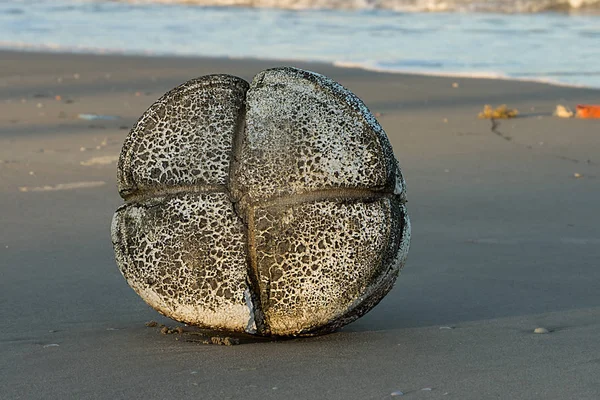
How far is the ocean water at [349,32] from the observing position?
15602mm

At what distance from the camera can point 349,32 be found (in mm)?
20688

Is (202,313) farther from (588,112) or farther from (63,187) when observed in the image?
(588,112)

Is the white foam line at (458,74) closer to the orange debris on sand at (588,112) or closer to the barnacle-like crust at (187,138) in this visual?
the orange debris on sand at (588,112)

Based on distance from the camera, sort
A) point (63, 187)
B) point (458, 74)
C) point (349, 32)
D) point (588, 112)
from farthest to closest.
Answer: point (349, 32) < point (458, 74) < point (588, 112) < point (63, 187)

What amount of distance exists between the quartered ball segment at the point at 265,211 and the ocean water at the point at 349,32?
9.57 metres

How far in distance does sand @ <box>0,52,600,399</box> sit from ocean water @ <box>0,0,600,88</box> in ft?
15.9

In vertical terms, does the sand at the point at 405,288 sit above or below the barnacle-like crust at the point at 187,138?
below

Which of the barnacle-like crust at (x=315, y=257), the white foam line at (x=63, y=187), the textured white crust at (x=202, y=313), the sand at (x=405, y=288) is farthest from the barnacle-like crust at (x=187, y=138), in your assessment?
the white foam line at (x=63, y=187)

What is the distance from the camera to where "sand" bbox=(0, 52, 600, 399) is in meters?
3.61

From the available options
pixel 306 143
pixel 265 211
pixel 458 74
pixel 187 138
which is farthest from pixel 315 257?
pixel 458 74

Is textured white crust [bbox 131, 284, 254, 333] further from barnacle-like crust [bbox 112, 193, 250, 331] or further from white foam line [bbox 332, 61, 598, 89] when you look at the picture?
white foam line [bbox 332, 61, 598, 89]

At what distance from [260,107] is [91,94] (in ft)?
28.3

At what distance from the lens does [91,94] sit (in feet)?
40.6

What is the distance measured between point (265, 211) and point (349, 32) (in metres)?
17.1
